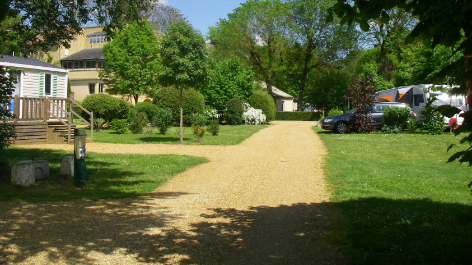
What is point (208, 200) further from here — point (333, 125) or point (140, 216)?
point (333, 125)

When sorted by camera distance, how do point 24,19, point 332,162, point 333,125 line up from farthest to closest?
point 333,125
point 332,162
point 24,19

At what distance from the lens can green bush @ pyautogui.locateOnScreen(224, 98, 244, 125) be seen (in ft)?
107

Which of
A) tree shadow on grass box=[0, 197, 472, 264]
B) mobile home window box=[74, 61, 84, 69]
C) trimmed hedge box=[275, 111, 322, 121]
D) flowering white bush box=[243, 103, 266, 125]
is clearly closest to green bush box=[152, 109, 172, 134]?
flowering white bush box=[243, 103, 266, 125]

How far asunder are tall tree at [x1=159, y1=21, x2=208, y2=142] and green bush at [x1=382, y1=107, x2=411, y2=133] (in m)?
10.4

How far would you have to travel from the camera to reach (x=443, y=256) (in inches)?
168

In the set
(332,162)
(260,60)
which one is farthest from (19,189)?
(260,60)

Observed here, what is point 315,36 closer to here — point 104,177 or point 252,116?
point 252,116

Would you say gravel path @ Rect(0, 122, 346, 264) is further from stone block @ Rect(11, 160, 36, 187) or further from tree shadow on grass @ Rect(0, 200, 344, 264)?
stone block @ Rect(11, 160, 36, 187)

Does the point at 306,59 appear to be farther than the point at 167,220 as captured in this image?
Yes

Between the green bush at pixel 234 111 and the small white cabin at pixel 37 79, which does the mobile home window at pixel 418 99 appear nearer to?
the green bush at pixel 234 111

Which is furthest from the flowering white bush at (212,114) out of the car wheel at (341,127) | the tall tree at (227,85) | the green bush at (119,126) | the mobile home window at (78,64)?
the mobile home window at (78,64)

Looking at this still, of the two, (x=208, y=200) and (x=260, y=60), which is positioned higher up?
(x=260, y=60)

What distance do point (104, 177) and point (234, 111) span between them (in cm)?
2357

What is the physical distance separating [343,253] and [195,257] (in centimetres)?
163
